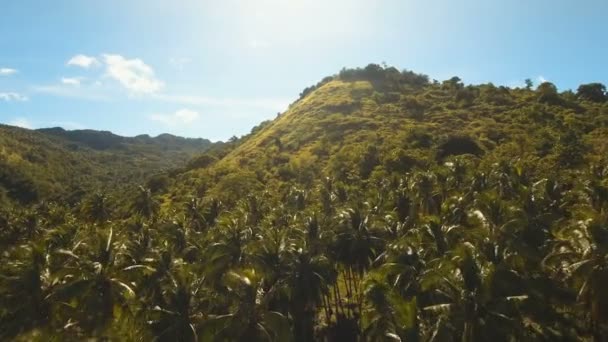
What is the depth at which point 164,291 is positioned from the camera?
37594 mm

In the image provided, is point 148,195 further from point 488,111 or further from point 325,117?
point 488,111

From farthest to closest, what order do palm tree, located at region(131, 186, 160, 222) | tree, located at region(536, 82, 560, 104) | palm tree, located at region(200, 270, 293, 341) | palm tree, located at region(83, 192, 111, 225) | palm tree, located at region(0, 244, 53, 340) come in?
tree, located at region(536, 82, 560, 104) → palm tree, located at region(83, 192, 111, 225) → palm tree, located at region(131, 186, 160, 222) → palm tree, located at region(0, 244, 53, 340) → palm tree, located at region(200, 270, 293, 341)

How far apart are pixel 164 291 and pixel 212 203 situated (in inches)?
1839

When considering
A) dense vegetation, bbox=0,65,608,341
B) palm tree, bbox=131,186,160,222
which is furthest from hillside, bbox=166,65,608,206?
dense vegetation, bbox=0,65,608,341

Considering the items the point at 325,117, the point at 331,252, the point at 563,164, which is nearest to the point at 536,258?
the point at 331,252

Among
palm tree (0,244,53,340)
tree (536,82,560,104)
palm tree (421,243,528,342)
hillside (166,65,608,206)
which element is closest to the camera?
palm tree (421,243,528,342)

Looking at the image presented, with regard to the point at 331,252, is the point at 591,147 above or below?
above

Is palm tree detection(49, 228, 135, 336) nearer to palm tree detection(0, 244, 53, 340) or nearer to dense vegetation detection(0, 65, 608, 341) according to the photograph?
dense vegetation detection(0, 65, 608, 341)

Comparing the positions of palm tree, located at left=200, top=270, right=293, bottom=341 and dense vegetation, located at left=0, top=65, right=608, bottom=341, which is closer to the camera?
dense vegetation, located at left=0, top=65, right=608, bottom=341

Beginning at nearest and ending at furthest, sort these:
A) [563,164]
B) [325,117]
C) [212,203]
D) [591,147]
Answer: [212,203]
[563,164]
[591,147]
[325,117]

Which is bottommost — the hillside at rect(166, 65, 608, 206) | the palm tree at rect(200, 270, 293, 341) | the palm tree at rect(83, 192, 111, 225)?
the palm tree at rect(200, 270, 293, 341)

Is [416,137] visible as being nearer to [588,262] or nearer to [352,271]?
[352,271]

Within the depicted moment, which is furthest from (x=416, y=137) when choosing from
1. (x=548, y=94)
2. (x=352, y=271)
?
(x=352, y=271)

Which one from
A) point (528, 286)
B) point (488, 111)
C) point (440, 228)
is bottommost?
point (528, 286)
